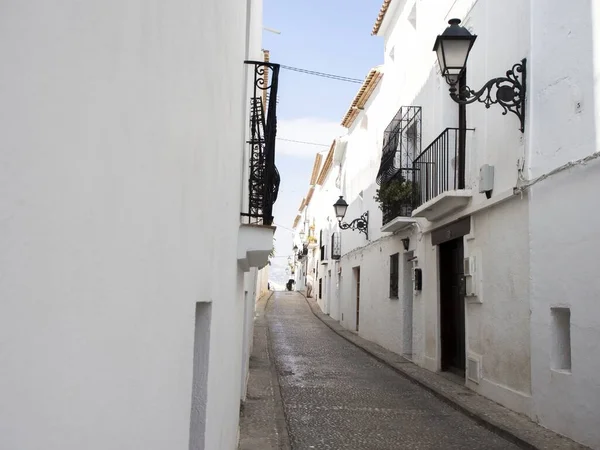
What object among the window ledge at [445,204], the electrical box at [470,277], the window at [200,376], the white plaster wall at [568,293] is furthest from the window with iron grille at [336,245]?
the window at [200,376]

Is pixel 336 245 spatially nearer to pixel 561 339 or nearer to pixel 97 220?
pixel 561 339

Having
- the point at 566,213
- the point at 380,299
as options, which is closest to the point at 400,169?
the point at 380,299

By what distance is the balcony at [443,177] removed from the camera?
9.86m

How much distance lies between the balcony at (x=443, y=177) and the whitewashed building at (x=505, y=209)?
0.03m

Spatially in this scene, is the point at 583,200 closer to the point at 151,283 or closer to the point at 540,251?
the point at 540,251

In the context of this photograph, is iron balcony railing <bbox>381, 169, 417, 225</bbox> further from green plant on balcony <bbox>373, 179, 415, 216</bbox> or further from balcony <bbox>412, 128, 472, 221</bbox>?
Answer: balcony <bbox>412, 128, 472, 221</bbox>

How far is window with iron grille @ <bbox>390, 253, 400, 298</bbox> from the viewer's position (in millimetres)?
15086

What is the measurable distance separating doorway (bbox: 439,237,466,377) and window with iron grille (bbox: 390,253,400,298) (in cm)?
332

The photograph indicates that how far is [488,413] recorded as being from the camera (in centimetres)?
783

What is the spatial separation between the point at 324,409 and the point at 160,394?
6762 millimetres

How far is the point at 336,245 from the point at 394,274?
10962mm

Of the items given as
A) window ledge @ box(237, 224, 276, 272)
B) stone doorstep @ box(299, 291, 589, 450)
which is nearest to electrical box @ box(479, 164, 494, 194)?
stone doorstep @ box(299, 291, 589, 450)

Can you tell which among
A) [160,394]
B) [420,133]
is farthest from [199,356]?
[420,133]

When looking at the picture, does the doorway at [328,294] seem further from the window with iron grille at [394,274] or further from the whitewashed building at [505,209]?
the whitewashed building at [505,209]
